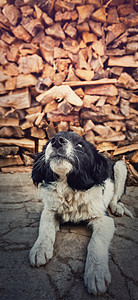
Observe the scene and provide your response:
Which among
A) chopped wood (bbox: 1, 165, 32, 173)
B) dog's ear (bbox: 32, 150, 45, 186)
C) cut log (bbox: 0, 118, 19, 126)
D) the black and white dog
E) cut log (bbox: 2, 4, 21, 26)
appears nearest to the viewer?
the black and white dog

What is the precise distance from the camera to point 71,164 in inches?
59.9

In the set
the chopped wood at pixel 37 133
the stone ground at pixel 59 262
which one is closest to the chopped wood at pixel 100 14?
the chopped wood at pixel 37 133

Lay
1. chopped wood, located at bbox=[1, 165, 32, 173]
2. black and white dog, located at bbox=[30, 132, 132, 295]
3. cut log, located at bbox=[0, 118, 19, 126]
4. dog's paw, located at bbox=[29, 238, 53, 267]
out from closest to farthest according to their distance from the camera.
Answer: dog's paw, located at bbox=[29, 238, 53, 267]
black and white dog, located at bbox=[30, 132, 132, 295]
cut log, located at bbox=[0, 118, 19, 126]
chopped wood, located at bbox=[1, 165, 32, 173]

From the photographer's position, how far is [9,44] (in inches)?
142

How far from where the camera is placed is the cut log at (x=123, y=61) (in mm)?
3432

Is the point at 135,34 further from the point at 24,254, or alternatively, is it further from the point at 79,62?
the point at 24,254

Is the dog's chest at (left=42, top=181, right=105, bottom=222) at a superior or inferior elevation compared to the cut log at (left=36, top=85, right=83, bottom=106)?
inferior

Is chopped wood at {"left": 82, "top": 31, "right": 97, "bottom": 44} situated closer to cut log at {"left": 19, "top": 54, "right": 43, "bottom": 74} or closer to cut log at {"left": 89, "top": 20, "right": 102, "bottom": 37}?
cut log at {"left": 89, "top": 20, "right": 102, "bottom": 37}

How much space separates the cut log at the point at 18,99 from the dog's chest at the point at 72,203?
2.26 m

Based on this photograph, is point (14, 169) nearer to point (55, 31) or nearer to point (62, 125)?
point (62, 125)

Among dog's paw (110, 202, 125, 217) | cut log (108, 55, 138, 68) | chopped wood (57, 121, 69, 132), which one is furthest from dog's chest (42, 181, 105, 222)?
cut log (108, 55, 138, 68)

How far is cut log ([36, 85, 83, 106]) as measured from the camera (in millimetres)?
3377

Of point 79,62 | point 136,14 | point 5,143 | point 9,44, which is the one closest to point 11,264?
point 5,143

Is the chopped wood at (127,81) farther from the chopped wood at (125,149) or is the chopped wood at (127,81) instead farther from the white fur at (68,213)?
the white fur at (68,213)
